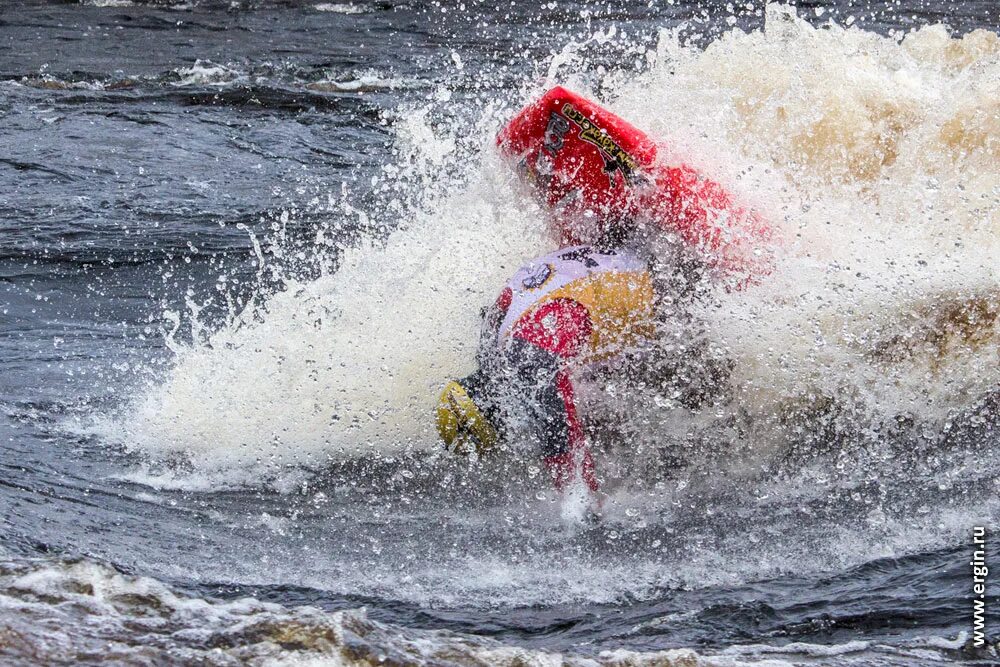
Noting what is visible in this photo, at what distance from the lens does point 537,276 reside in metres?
4.34

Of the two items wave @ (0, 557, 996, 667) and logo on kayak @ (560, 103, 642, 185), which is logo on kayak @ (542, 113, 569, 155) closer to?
logo on kayak @ (560, 103, 642, 185)

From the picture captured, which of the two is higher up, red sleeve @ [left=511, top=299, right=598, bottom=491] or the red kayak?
the red kayak

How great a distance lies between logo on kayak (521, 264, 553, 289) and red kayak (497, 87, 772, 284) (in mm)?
263

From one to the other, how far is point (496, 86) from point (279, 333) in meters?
3.89

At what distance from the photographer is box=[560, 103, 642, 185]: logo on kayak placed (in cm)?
429

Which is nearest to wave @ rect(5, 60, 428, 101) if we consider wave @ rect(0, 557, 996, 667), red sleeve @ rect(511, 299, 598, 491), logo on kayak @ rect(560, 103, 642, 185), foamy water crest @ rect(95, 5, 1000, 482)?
foamy water crest @ rect(95, 5, 1000, 482)

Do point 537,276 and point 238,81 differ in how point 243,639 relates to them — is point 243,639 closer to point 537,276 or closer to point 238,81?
point 537,276

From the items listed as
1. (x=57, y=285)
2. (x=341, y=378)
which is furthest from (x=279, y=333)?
(x=57, y=285)

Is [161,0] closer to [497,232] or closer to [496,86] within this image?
[496,86]

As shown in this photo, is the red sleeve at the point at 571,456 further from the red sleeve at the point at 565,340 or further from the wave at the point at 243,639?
the wave at the point at 243,639

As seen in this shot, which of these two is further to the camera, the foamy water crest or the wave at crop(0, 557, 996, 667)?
the foamy water crest

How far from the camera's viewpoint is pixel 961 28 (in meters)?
9.42

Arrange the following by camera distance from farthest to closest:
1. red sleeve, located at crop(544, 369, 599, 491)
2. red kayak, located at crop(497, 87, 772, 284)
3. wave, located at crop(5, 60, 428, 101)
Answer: wave, located at crop(5, 60, 428, 101)
red kayak, located at crop(497, 87, 772, 284)
red sleeve, located at crop(544, 369, 599, 491)

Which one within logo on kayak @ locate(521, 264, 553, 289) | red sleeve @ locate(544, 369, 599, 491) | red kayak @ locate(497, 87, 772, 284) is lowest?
red sleeve @ locate(544, 369, 599, 491)
